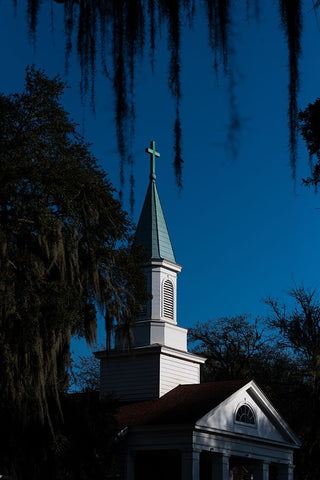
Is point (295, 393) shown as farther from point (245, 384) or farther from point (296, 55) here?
point (296, 55)

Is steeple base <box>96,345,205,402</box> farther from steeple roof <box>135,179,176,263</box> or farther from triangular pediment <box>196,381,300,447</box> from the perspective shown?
steeple roof <box>135,179,176,263</box>

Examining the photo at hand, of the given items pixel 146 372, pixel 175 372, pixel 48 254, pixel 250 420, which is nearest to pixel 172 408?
pixel 250 420

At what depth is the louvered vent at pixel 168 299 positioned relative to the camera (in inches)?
1396

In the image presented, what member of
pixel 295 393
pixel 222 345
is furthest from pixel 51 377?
pixel 222 345

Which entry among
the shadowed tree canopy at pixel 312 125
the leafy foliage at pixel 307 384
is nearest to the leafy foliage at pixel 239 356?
the leafy foliage at pixel 307 384

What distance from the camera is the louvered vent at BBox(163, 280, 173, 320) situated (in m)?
35.5

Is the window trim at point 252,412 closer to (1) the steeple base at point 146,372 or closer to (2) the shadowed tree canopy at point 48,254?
(1) the steeple base at point 146,372

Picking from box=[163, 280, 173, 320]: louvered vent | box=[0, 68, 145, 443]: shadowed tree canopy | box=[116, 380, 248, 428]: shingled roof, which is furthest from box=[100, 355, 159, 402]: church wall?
box=[0, 68, 145, 443]: shadowed tree canopy

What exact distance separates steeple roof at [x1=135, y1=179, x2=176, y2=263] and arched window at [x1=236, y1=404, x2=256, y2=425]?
8.70 m

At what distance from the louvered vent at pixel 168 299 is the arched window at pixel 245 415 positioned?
21.7 ft

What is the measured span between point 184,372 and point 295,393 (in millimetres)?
7138

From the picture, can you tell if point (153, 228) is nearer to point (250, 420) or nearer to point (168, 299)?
point (168, 299)

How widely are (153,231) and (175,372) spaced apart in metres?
7.38

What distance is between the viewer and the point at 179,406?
1166 inches
